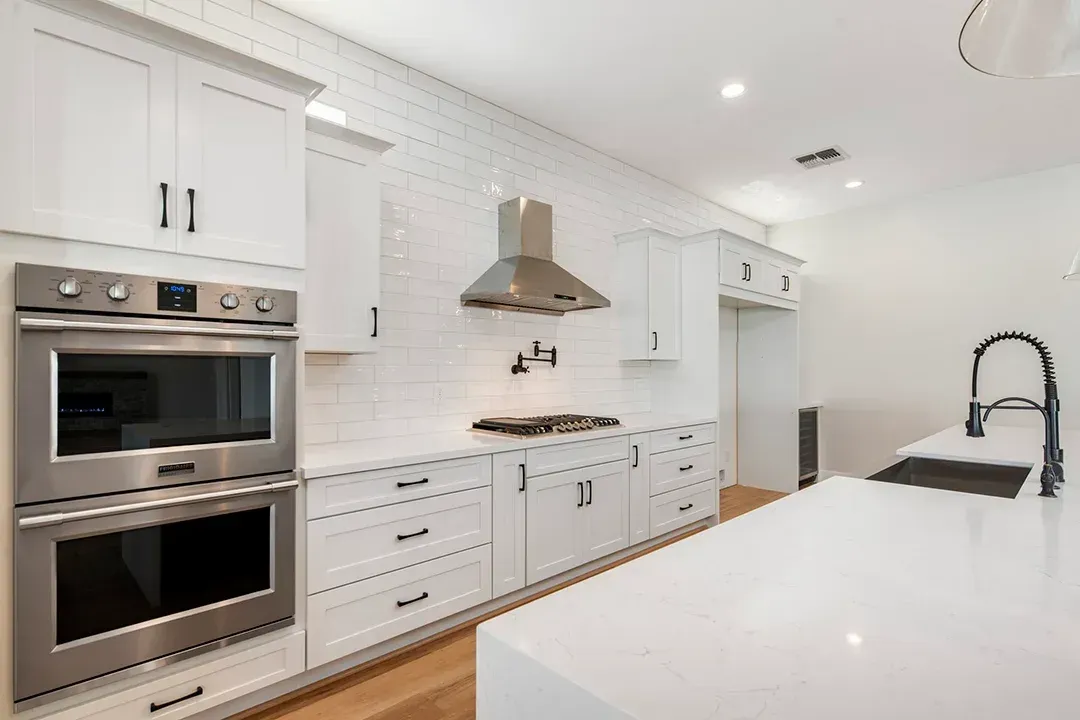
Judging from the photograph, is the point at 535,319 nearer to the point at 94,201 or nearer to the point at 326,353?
the point at 326,353

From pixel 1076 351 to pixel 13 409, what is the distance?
6446mm

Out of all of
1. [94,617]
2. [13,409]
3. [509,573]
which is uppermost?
[13,409]

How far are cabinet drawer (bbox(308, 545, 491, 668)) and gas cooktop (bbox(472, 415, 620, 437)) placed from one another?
0.62 metres

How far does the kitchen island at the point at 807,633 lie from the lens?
60 cm

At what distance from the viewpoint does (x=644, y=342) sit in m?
4.34

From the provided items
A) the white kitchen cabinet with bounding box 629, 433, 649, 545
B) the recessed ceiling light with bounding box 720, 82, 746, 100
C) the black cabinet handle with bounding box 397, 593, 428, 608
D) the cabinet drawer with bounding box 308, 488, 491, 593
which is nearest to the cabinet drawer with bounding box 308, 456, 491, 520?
the cabinet drawer with bounding box 308, 488, 491, 593

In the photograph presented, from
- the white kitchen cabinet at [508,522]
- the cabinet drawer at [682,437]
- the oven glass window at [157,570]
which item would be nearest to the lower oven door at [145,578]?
the oven glass window at [157,570]

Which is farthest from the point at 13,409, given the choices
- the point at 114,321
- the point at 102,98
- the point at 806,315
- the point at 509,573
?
the point at 806,315

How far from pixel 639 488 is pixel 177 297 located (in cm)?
280

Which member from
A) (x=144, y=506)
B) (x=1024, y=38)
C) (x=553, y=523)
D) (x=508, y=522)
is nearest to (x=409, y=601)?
(x=508, y=522)

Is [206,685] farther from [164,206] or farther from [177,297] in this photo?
[164,206]

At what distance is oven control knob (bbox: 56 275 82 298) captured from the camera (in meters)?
1.61

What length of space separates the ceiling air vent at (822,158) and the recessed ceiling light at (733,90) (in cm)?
126

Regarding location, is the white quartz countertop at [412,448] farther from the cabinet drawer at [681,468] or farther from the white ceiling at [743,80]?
the white ceiling at [743,80]
